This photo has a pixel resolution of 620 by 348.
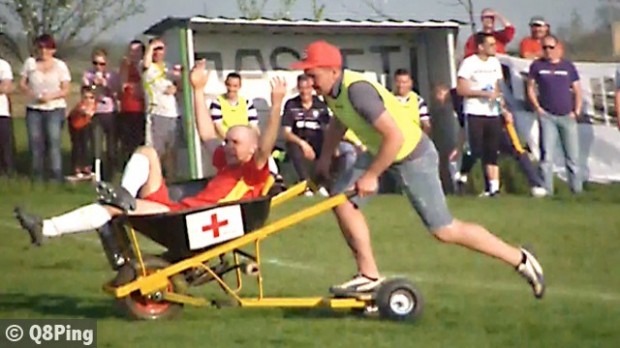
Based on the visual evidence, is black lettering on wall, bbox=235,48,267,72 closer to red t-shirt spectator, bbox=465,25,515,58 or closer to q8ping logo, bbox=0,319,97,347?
red t-shirt spectator, bbox=465,25,515,58

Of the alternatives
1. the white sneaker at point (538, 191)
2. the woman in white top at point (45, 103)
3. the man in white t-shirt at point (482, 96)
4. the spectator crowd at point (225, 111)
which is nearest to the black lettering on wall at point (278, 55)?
the spectator crowd at point (225, 111)

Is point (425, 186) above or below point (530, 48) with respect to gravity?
above

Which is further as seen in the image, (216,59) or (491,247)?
(216,59)

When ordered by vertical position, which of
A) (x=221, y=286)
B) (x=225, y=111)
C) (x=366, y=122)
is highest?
(x=366, y=122)

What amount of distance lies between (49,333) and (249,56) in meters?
13.8

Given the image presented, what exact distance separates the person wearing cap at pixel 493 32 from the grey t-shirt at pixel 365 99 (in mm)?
10565

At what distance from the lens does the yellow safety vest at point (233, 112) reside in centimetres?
1970

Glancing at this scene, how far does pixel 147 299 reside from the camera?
1064 cm

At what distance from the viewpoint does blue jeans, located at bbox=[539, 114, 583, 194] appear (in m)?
20.9

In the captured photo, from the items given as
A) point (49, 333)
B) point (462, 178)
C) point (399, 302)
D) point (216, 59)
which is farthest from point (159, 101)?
point (49, 333)

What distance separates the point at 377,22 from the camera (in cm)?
2397

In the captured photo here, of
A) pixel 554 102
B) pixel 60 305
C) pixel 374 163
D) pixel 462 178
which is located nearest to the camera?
pixel 374 163

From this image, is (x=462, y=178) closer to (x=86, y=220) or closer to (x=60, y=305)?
(x=60, y=305)

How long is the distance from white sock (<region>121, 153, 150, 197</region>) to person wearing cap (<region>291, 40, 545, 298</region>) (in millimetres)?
1169
